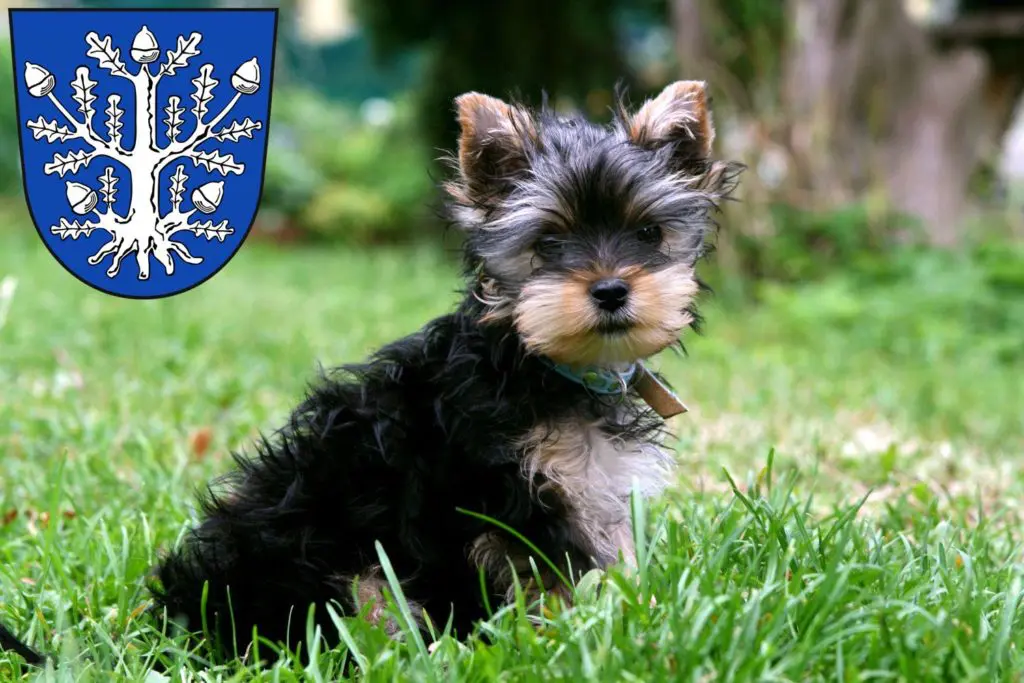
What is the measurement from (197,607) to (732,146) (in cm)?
994

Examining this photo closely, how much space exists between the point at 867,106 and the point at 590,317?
10758 millimetres

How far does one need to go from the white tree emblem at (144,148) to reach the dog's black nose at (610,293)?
102 centimetres

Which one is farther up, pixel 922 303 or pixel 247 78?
pixel 247 78

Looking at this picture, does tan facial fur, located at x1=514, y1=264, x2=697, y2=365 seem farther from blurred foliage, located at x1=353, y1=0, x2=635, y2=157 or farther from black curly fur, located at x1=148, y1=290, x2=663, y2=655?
blurred foliage, located at x1=353, y1=0, x2=635, y2=157

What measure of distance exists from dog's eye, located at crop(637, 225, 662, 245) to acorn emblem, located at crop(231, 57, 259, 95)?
113cm

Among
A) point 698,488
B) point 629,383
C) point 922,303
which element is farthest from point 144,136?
point 922,303

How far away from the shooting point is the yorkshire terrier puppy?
2.99 metres

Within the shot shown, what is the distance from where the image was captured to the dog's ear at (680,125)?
3273 millimetres

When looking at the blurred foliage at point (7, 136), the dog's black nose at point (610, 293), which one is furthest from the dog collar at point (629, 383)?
the blurred foliage at point (7, 136)

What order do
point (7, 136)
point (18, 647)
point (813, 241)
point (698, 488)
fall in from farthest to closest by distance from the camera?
point (7, 136) < point (813, 241) < point (698, 488) < point (18, 647)

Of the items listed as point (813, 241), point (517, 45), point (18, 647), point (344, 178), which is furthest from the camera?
point (344, 178)

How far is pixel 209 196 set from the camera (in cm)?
299

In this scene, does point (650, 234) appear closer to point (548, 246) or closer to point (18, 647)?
point (548, 246)

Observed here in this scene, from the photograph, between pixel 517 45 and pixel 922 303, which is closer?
pixel 922 303
